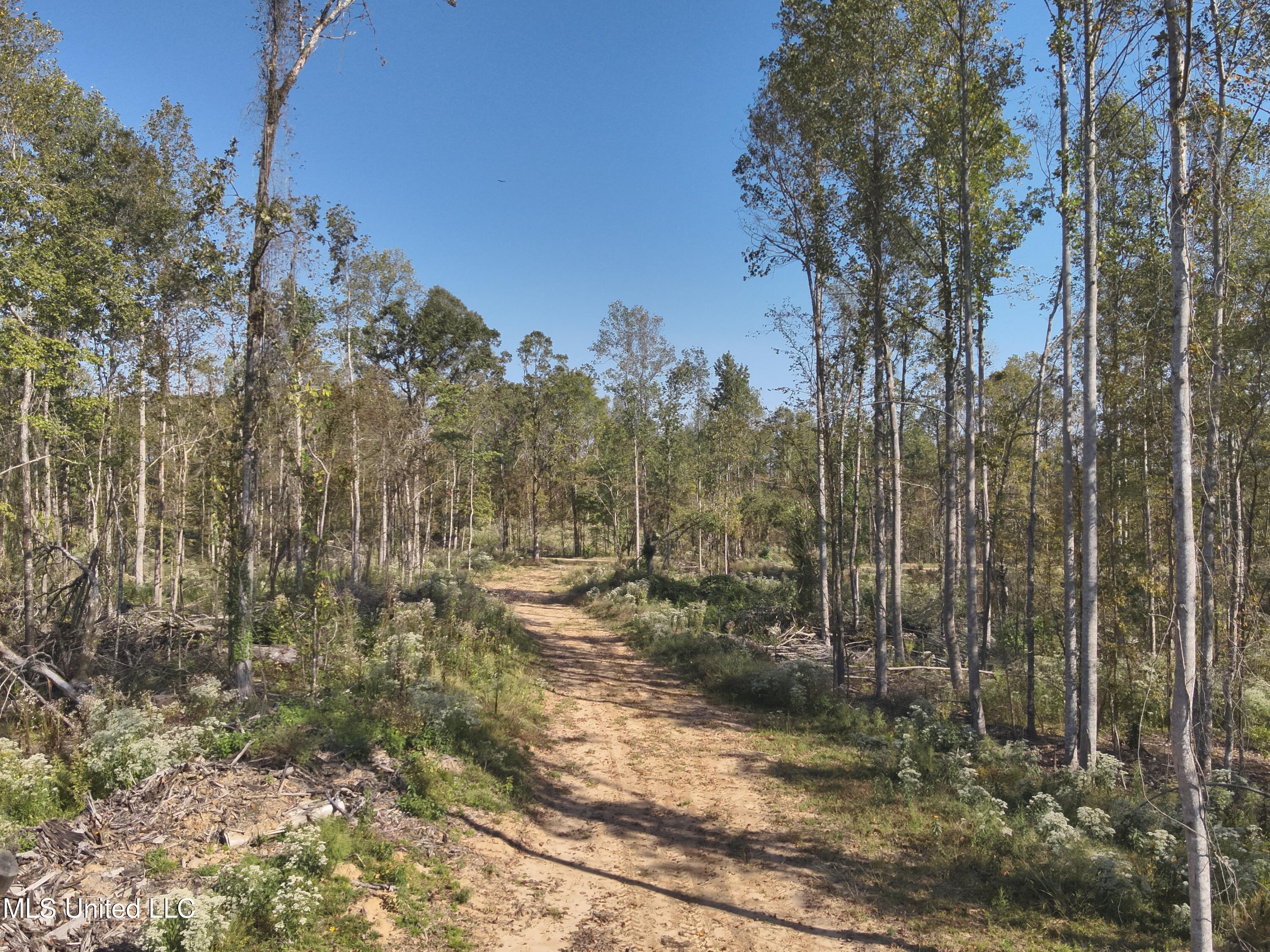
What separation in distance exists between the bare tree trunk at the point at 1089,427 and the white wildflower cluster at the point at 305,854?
931cm

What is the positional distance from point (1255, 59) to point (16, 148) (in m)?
17.9

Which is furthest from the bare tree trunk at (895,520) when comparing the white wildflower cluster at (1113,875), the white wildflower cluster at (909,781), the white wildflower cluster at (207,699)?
the white wildflower cluster at (207,699)

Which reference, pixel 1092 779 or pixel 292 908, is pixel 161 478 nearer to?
pixel 292 908

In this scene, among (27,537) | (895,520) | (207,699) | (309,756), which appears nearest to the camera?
(309,756)

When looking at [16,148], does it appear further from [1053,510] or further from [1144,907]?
[1053,510]

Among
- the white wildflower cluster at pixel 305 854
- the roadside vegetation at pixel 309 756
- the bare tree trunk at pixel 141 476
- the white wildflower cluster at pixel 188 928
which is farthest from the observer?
the bare tree trunk at pixel 141 476

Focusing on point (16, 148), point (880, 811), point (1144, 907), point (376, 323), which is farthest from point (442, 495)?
point (1144, 907)

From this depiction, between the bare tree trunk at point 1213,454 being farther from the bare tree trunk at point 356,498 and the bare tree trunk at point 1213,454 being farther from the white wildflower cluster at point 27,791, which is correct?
the bare tree trunk at point 356,498

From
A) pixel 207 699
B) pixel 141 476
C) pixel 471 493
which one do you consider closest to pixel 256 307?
pixel 207 699

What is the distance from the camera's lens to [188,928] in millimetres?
4566

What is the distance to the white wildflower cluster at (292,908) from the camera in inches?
195

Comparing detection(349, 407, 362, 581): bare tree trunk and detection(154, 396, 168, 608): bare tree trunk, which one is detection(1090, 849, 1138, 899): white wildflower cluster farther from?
detection(349, 407, 362, 581): bare tree trunk

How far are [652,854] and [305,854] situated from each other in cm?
376

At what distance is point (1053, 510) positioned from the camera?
43.7ft
